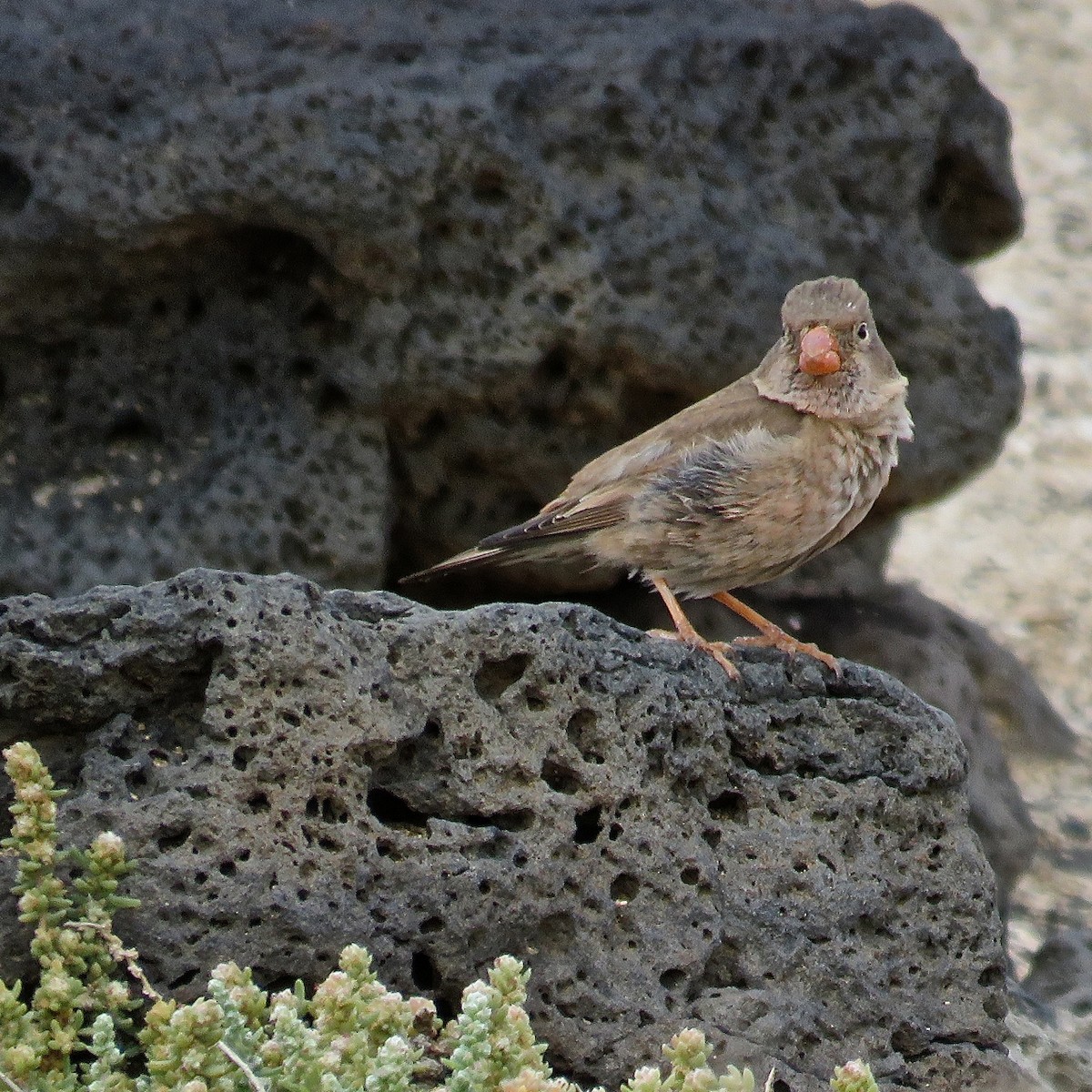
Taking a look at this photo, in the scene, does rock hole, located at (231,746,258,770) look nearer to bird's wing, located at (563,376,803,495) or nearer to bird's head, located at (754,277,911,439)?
bird's wing, located at (563,376,803,495)

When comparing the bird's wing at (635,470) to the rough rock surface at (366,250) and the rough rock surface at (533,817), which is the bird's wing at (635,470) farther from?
the rough rock surface at (533,817)

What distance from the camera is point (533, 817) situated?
421 cm

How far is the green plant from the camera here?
3395 mm

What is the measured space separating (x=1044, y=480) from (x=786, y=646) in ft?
23.0

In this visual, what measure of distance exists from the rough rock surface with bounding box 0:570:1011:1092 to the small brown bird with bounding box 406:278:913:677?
98 centimetres

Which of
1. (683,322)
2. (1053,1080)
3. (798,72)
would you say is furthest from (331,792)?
(798,72)

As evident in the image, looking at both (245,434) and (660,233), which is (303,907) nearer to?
(245,434)

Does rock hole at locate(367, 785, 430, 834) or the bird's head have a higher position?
the bird's head

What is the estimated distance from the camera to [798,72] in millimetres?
6914

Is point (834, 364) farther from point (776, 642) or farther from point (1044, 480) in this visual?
point (1044, 480)

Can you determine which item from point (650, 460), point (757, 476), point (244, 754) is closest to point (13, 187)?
point (650, 460)

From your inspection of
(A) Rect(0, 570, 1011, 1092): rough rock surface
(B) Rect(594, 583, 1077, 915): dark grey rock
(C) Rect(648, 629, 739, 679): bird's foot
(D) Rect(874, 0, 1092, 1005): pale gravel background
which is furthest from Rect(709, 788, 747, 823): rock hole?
(B) Rect(594, 583, 1077, 915): dark grey rock

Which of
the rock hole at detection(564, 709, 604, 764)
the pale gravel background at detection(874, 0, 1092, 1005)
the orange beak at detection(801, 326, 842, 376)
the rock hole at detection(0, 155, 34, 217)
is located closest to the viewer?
the rock hole at detection(564, 709, 604, 764)

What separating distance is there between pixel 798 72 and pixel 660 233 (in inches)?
37.5
